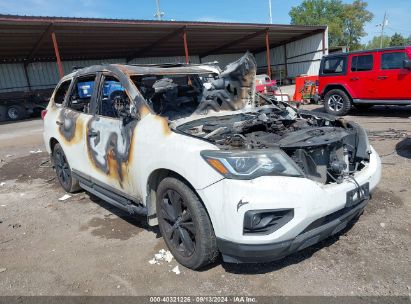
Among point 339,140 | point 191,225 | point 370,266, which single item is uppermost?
point 339,140

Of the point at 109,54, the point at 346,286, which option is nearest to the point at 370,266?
the point at 346,286

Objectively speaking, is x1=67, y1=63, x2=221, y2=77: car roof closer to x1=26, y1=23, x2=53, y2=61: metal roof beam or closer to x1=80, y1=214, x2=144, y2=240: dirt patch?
x1=80, y1=214, x2=144, y2=240: dirt patch

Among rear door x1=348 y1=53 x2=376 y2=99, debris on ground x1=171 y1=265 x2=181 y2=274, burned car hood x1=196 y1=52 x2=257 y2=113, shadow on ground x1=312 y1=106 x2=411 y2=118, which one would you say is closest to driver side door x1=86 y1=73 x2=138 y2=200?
debris on ground x1=171 y1=265 x2=181 y2=274

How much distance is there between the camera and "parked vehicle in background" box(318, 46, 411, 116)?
30.9 ft

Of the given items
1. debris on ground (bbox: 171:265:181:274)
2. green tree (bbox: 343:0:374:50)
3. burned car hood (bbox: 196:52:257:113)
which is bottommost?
debris on ground (bbox: 171:265:181:274)

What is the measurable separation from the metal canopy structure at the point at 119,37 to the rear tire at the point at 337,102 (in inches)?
401

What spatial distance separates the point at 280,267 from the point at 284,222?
70 centimetres

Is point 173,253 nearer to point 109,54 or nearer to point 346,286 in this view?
point 346,286

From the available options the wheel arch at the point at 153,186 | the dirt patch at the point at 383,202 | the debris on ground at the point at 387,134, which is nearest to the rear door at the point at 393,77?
the debris on ground at the point at 387,134

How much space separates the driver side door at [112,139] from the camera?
11.2 ft

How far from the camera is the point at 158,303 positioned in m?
2.61

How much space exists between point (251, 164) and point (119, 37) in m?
20.4

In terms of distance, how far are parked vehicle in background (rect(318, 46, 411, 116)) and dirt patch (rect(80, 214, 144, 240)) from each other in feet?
28.0

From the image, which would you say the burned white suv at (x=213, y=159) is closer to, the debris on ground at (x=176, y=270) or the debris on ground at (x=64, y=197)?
the debris on ground at (x=176, y=270)
